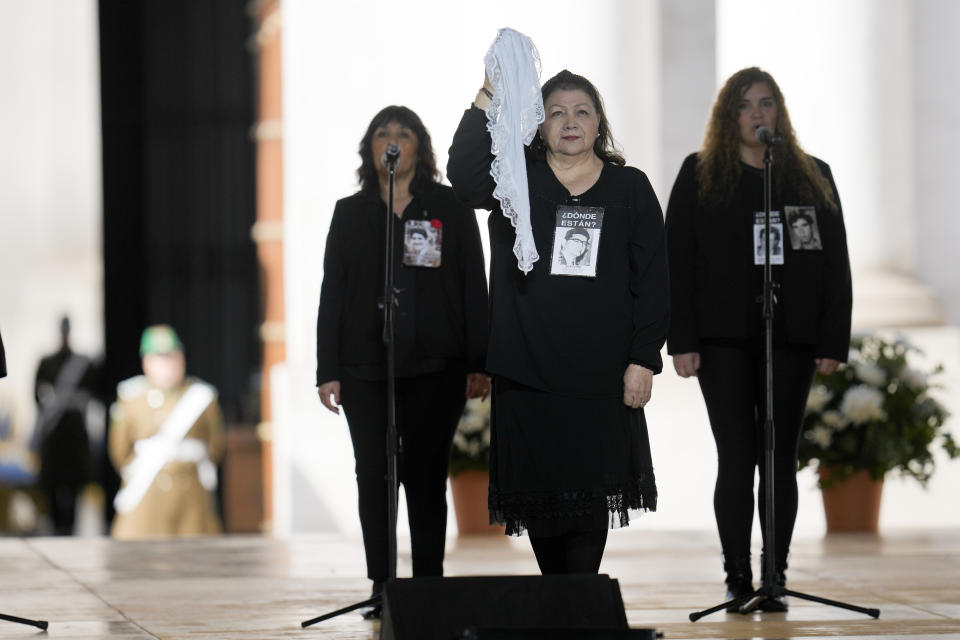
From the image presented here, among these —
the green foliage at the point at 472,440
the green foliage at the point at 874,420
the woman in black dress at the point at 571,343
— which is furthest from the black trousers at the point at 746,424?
the green foliage at the point at 472,440

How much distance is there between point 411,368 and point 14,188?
14350mm

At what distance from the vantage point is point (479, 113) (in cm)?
380

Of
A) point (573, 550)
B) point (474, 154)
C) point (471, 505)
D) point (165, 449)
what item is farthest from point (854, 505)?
point (165, 449)

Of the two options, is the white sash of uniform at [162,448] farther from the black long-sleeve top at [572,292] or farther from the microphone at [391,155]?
the black long-sleeve top at [572,292]

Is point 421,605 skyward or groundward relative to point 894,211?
groundward

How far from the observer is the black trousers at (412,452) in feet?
15.4

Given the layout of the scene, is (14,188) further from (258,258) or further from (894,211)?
(894,211)

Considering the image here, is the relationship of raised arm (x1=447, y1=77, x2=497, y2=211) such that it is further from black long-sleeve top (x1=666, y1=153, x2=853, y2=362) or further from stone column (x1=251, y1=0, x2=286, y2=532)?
stone column (x1=251, y1=0, x2=286, y2=532)

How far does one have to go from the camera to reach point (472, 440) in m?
7.18

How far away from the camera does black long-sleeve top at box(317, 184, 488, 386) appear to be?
4660 millimetres

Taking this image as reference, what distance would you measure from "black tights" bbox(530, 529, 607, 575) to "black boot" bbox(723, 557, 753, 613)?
3.46ft

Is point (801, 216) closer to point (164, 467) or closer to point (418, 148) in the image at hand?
point (418, 148)

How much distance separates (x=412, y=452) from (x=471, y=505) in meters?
2.75

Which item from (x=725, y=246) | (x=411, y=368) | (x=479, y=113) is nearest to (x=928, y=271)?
(x=725, y=246)
